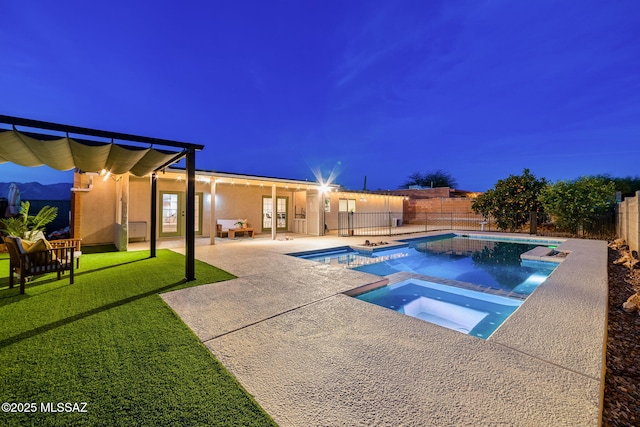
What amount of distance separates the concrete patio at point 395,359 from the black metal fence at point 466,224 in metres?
8.66

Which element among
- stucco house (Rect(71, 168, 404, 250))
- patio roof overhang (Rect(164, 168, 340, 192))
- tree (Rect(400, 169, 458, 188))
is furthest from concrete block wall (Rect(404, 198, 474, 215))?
tree (Rect(400, 169, 458, 188))

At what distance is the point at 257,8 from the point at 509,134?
56243 mm

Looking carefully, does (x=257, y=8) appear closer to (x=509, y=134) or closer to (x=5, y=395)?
(x=5, y=395)

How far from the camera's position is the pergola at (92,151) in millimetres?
3482

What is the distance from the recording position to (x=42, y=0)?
1777 centimetres

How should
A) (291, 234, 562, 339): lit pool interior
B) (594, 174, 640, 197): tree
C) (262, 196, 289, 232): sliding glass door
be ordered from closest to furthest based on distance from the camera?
(291, 234, 562, 339): lit pool interior
(262, 196, 289, 232): sliding glass door
(594, 174, 640, 197): tree

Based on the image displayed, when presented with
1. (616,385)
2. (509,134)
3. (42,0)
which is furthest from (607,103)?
(42,0)

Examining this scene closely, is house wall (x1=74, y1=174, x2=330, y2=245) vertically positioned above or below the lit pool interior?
above

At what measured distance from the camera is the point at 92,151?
4.26m

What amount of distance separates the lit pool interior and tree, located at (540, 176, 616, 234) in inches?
89.9

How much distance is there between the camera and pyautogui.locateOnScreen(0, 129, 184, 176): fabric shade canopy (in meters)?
3.67

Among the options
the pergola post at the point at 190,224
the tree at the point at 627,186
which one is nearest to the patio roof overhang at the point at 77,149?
the pergola post at the point at 190,224

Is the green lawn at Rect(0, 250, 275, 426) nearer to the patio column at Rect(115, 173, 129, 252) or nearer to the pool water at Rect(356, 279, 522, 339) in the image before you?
the pool water at Rect(356, 279, 522, 339)

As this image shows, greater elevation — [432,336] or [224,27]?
[224,27]
